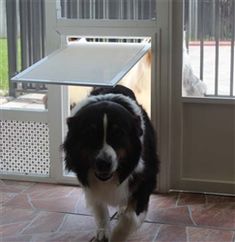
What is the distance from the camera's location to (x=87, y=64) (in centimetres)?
327

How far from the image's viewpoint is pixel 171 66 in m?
3.50

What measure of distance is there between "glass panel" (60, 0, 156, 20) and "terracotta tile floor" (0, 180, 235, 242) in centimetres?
113

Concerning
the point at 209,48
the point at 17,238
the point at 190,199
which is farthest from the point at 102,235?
the point at 209,48

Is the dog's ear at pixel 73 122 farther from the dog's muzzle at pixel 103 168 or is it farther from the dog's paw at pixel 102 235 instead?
the dog's paw at pixel 102 235

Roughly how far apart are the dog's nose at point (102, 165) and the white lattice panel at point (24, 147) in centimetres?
130

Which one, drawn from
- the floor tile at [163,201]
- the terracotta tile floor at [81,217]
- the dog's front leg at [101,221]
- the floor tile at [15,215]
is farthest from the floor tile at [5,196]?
the floor tile at [163,201]

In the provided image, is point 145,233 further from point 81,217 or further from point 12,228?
point 12,228

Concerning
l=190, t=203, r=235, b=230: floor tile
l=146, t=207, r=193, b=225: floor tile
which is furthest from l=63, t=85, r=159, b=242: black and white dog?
l=190, t=203, r=235, b=230: floor tile

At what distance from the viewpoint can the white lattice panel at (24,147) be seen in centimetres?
383

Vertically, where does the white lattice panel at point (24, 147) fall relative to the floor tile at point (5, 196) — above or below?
above

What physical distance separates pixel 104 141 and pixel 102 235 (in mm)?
635

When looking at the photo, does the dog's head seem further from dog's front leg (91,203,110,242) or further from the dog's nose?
dog's front leg (91,203,110,242)

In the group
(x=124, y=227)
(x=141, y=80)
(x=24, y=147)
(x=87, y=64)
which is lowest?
(x=124, y=227)

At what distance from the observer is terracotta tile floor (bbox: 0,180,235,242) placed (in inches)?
118
